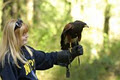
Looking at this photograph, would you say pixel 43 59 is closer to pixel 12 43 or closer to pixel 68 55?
pixel 68 55

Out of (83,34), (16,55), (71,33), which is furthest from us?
(83,34)

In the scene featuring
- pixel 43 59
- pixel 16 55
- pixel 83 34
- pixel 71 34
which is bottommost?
pixel 83 34

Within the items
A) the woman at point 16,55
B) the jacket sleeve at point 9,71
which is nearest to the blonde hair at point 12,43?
the woman at point 16,55

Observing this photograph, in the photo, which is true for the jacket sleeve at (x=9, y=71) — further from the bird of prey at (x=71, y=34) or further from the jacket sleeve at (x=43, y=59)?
the bird of prey at (x=71, y=34)

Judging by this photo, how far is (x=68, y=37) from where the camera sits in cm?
668

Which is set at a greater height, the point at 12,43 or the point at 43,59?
the point at 12,43

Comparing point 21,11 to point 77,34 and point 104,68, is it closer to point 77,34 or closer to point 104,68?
point 104,68

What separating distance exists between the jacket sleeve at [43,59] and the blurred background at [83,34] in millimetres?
6335

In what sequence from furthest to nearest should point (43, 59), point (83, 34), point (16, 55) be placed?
point (83, 34), point (43, 59), point (16, 55)

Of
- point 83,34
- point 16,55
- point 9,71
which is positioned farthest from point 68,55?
point 83,34

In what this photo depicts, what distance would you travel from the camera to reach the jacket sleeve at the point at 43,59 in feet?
20.9

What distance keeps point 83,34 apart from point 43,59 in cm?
884

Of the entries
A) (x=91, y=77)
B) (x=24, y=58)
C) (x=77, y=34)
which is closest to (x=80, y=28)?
(x=77, y=34)

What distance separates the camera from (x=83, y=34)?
15.2m
